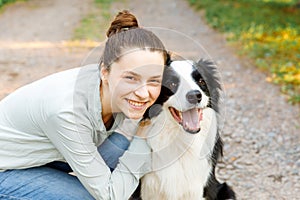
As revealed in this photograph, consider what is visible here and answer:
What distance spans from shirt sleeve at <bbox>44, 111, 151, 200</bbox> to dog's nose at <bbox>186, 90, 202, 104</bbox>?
404 mm

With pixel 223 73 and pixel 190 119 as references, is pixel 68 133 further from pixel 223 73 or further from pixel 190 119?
pixel 223 73

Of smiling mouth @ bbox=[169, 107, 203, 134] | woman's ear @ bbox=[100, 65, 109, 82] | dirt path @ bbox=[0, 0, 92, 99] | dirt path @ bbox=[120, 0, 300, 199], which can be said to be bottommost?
dirt path @ bbox=[0, 0, 92, 99]

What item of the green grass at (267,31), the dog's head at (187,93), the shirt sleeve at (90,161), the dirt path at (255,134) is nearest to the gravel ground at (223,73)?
the dirt path at (255,134)

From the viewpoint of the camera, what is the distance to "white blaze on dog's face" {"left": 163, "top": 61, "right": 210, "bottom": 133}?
2236mm

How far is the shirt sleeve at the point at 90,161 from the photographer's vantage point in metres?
2.15

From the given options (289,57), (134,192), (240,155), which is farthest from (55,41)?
(134,192)

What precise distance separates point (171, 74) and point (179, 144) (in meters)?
0.39

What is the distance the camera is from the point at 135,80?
6.72 ft

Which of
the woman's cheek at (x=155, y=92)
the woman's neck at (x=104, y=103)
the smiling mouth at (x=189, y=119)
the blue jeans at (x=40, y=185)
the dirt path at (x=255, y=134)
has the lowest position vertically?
the dirt path at (x=255, y=134)

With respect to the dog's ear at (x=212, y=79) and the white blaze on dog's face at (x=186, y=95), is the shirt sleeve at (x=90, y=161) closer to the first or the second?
the white blaze on dog's face at (x=186, y=95)

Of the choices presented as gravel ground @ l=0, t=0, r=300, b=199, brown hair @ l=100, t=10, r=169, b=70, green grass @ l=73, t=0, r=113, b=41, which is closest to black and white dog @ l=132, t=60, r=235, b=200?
brown hair @ l=100, t=10, r=169, b=70

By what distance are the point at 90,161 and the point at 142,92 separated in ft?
1.43

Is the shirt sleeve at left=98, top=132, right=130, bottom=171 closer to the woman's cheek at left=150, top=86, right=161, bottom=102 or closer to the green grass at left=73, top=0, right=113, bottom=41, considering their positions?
the woman's cheek at left=150, top=86, right=161, bottom=102

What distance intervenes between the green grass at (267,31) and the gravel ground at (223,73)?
0.16 m
